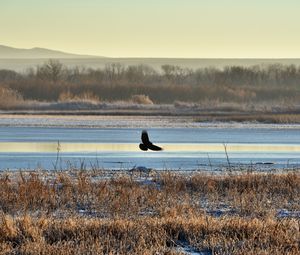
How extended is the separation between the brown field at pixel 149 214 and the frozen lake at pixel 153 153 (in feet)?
4.96

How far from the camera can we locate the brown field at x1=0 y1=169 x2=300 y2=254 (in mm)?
9531

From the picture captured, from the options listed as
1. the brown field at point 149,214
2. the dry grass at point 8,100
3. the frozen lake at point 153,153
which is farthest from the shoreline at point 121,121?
the brown field at point 149,214

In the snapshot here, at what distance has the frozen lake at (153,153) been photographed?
20.5 m

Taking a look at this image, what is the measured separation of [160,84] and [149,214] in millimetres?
66094

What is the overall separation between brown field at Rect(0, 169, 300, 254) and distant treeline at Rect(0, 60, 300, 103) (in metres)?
46.6

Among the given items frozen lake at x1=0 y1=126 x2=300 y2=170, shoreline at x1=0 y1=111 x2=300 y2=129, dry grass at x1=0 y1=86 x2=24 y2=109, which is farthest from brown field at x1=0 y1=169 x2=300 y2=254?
dry grass at x1=0 y1=86 x2=24 y2=109

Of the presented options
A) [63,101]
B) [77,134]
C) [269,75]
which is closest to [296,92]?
[269,75]

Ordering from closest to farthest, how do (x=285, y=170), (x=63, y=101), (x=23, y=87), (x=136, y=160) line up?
1. (x=285, y=170)
2. (x=136, y=160)
3. (x=63, y=101)
4. (x=23, y=87)

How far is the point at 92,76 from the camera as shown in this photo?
8319 cm

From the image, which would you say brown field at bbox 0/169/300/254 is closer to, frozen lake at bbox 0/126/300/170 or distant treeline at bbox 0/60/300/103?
frozen lake at bbox 0/126/300/170

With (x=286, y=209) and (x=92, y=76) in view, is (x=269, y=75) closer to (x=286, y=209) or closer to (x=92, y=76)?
(x=92, y=76)

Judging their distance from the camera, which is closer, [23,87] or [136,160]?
[136,160]

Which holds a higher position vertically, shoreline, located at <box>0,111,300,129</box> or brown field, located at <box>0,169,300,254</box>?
shoreline, located at <box>0,111,300,129</box>

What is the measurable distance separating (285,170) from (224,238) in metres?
9.39
